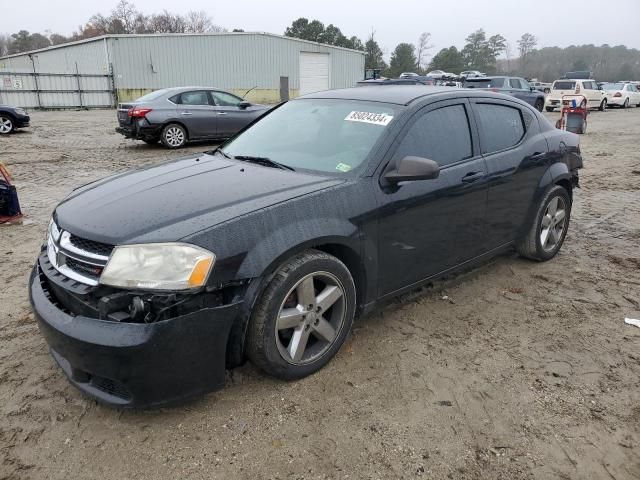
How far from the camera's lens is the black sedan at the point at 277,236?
2.34 meters

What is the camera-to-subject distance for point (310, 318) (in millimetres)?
2861

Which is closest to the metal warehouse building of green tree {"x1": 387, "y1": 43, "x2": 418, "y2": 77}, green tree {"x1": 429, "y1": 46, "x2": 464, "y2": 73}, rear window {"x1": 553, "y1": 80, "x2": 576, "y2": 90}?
rear window {"x1": 553, "y1": 80, "x2": 576, "y2": 90}

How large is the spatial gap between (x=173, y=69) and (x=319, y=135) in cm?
3050

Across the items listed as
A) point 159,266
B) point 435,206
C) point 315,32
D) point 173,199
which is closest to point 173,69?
point 435,206

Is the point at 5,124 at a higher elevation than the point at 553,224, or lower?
higher

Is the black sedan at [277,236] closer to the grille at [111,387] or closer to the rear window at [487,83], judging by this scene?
the grille at [111,387]

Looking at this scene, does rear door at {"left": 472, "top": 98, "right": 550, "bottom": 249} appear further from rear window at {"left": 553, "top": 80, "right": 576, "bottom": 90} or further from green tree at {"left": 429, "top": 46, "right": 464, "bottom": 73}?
green tree at {"left": 429, "top": 46, "right": 464, "bottom": 73}

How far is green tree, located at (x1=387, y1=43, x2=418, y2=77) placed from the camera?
74375 mm

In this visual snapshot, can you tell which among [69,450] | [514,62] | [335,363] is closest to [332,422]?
[335,363]

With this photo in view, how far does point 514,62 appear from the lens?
109938 mm

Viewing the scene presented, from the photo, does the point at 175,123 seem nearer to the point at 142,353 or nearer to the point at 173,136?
the point at 173,136

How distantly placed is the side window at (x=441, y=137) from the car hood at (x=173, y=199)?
711mm

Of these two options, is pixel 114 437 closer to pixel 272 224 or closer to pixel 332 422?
pixel 332 422

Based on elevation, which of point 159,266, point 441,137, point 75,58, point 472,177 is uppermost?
point 75,58
